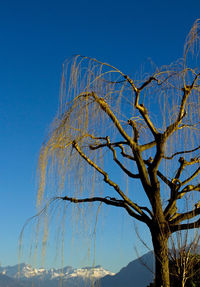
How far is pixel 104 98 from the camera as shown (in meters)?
5.59

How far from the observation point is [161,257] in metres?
5.07

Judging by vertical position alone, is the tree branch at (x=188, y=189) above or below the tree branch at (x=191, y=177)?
below

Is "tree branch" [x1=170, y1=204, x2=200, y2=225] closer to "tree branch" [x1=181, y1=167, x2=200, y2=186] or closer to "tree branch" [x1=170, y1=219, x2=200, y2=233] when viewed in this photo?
"tree branch" [x1=170, y1=219, x2=200, y2=233]

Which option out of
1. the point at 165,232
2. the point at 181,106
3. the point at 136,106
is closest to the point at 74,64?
the point at 136,106

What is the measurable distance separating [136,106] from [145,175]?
1086mm

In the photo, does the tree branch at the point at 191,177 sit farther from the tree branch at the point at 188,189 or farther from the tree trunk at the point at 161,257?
the tree trunk at the point at 161,257

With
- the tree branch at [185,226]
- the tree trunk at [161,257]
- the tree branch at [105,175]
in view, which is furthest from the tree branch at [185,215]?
the tree branch at [105,175]

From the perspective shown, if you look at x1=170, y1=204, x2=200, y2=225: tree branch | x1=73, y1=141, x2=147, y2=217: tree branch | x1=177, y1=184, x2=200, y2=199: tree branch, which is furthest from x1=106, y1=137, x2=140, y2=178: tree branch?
x1=170, y1=204, x2=200, y2=225: tree branch

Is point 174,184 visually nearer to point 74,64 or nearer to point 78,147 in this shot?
point 78,147

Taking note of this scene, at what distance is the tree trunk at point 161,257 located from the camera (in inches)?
200

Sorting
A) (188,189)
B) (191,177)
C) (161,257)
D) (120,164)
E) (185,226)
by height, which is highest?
(120,164)


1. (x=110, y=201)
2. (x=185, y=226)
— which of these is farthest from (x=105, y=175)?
(x=185, y=226)

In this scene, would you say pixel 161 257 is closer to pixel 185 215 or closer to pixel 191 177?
pixel 185 215

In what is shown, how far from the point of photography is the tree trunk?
5.08 metres
